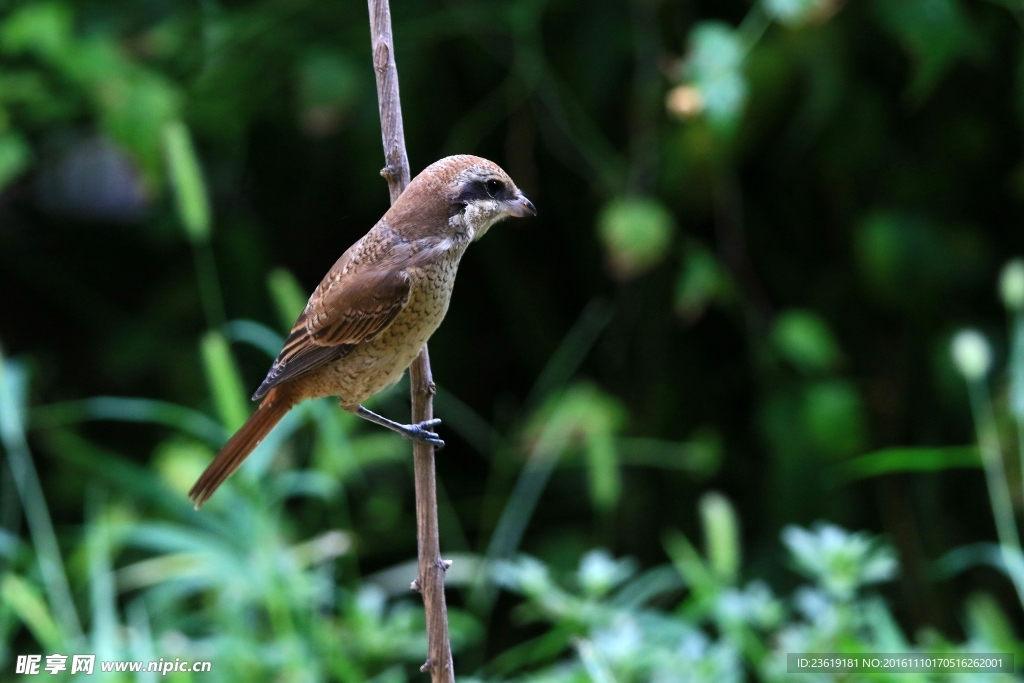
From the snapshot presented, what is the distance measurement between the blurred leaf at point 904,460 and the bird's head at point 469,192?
161cm

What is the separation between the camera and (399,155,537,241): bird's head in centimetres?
193

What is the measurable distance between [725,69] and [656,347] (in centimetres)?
135

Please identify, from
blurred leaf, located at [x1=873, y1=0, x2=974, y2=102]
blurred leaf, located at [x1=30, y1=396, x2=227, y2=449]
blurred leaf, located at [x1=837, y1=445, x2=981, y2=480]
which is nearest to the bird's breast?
blurred leaf, located at [x1=30, y1=396, x2=227, y2=449]

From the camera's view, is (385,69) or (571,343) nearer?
(385,69)

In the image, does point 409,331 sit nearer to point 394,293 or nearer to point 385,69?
point 394,293

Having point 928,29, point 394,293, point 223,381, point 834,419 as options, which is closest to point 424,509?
point 394,293

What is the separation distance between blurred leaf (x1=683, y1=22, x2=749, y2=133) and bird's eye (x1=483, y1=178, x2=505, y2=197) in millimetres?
1194

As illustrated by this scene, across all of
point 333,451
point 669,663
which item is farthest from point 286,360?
point 669,663

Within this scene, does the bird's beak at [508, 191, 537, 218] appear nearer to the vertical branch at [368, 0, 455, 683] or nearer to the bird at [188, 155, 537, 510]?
the bird at [188, 155, 537, 510]

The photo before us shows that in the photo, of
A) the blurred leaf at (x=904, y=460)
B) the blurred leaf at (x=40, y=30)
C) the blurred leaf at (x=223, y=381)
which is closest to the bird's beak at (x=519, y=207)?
the blurred leaf at (x=223, y=381)

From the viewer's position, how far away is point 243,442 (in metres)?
2.07

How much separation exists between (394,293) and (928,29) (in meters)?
2.14

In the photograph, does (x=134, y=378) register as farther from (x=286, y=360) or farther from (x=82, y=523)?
(x=286, y=360)

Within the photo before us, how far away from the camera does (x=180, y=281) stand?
4133 mm
